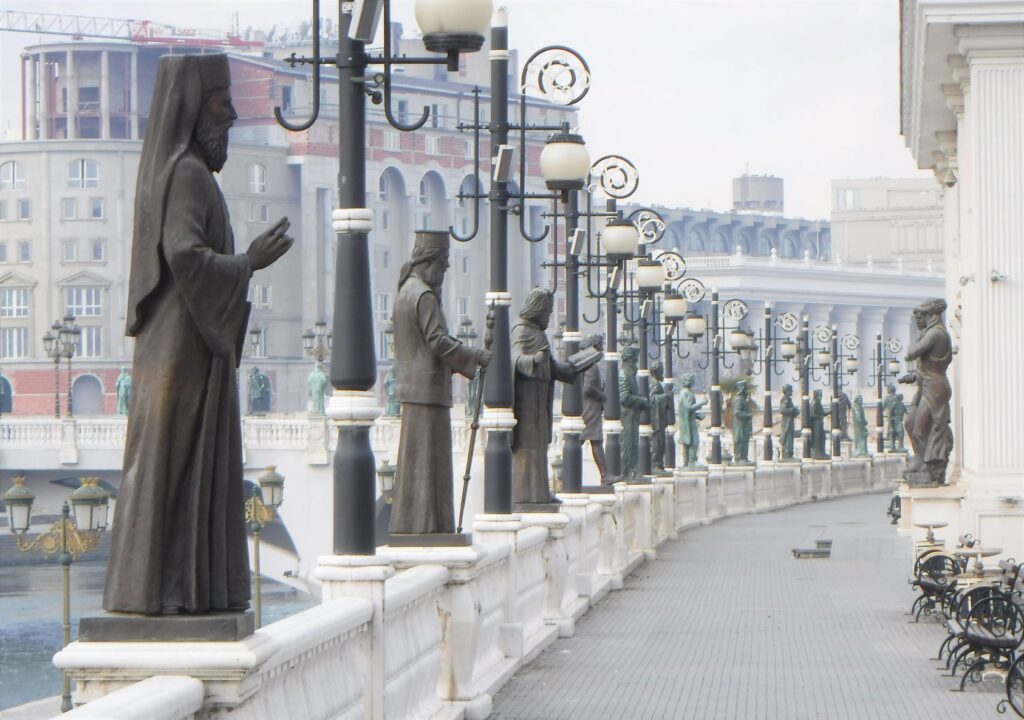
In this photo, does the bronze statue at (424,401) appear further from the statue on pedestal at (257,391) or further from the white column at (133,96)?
the white column at (133,96)

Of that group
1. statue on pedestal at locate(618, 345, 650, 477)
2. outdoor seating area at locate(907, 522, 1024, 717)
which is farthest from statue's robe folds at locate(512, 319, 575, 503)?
statue on pedestal at locate(618, 345, 650, 477)

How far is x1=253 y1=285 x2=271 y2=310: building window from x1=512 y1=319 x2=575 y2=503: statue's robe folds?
106661 millimetres

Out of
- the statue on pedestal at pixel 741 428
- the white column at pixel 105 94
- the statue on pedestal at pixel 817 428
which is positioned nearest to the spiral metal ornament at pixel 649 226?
the statue on pedestal at pixel 741 428

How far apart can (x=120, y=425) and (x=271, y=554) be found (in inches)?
355

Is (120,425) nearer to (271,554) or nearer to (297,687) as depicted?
(271,554)

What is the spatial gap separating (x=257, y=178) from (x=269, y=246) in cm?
11833

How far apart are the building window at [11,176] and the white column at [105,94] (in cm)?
719

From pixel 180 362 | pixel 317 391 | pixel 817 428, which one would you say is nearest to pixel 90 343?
pixel 317 391

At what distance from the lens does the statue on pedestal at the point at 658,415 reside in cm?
4191

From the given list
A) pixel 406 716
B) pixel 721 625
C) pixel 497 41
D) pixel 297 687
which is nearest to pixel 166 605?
pixel 297 687

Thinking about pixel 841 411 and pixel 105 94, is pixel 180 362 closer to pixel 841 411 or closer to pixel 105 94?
pixel 841 411

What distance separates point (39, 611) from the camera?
66625 mm

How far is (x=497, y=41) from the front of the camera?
18266 mm

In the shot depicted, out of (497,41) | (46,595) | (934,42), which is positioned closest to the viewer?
(497,41)
